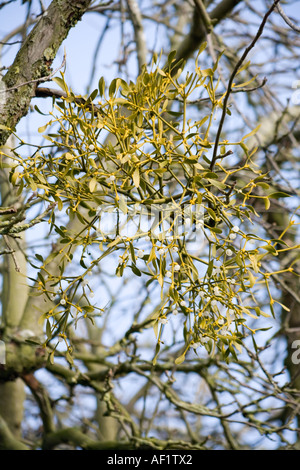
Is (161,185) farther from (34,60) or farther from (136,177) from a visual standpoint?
(34,60)

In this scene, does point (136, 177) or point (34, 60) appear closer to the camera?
point (136, 177)

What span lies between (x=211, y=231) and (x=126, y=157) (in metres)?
0.22

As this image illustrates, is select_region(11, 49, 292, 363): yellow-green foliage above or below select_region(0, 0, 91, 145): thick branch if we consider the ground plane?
below

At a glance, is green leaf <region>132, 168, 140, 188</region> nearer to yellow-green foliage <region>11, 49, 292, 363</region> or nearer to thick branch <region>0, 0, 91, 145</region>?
yellow-green foliage <region>11, 49, 292, 363</region>

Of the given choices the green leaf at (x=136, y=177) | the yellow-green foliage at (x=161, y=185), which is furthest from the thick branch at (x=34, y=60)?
the green leaf at (x=136, y=177)

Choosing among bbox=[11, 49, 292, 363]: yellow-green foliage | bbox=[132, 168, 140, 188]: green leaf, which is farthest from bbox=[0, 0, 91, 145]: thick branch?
bbox=[132, 168, 140, 188]: green leaf

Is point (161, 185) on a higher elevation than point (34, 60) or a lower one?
lower

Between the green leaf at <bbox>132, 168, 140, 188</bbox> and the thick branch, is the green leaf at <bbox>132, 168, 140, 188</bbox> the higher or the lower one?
the lower one

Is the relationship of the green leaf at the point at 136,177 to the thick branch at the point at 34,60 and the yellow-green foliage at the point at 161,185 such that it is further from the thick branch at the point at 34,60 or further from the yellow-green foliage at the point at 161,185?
the thick branch at the point at 34,60

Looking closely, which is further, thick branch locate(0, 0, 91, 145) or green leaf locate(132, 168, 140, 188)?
thick branch locate(0, 0, 91, 145)

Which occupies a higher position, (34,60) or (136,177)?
(34,60)

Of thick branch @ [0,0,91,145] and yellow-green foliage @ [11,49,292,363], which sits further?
thick branch @ [0,0,91,145]

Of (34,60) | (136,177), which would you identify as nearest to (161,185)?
(136,177)
